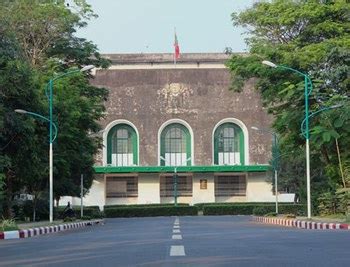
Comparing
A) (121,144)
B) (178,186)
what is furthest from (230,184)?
(121,144)

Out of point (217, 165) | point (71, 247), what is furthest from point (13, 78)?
point (217, 165)

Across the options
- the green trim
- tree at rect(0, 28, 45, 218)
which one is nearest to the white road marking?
tree at rect(0, 28, 45, 218)

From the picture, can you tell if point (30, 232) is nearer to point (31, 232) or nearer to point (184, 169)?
point (31, 232)

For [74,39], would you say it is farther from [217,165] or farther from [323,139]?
[217,165]

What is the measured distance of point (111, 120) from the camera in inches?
2928

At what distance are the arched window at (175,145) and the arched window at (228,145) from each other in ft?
9.93

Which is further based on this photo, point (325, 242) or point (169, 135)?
point (169, 135)

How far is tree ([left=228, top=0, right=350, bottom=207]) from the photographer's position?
1256 inches

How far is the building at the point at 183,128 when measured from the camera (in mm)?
73938

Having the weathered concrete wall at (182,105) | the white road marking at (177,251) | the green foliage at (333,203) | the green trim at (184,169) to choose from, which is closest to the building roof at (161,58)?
the weathered concrete wall at (182,105)

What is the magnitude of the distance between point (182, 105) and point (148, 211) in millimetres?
16452

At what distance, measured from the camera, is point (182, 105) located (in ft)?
244

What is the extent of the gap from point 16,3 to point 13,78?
14085mm

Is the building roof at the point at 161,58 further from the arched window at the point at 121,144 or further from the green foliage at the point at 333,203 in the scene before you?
the green foliage at the point at 333,203
